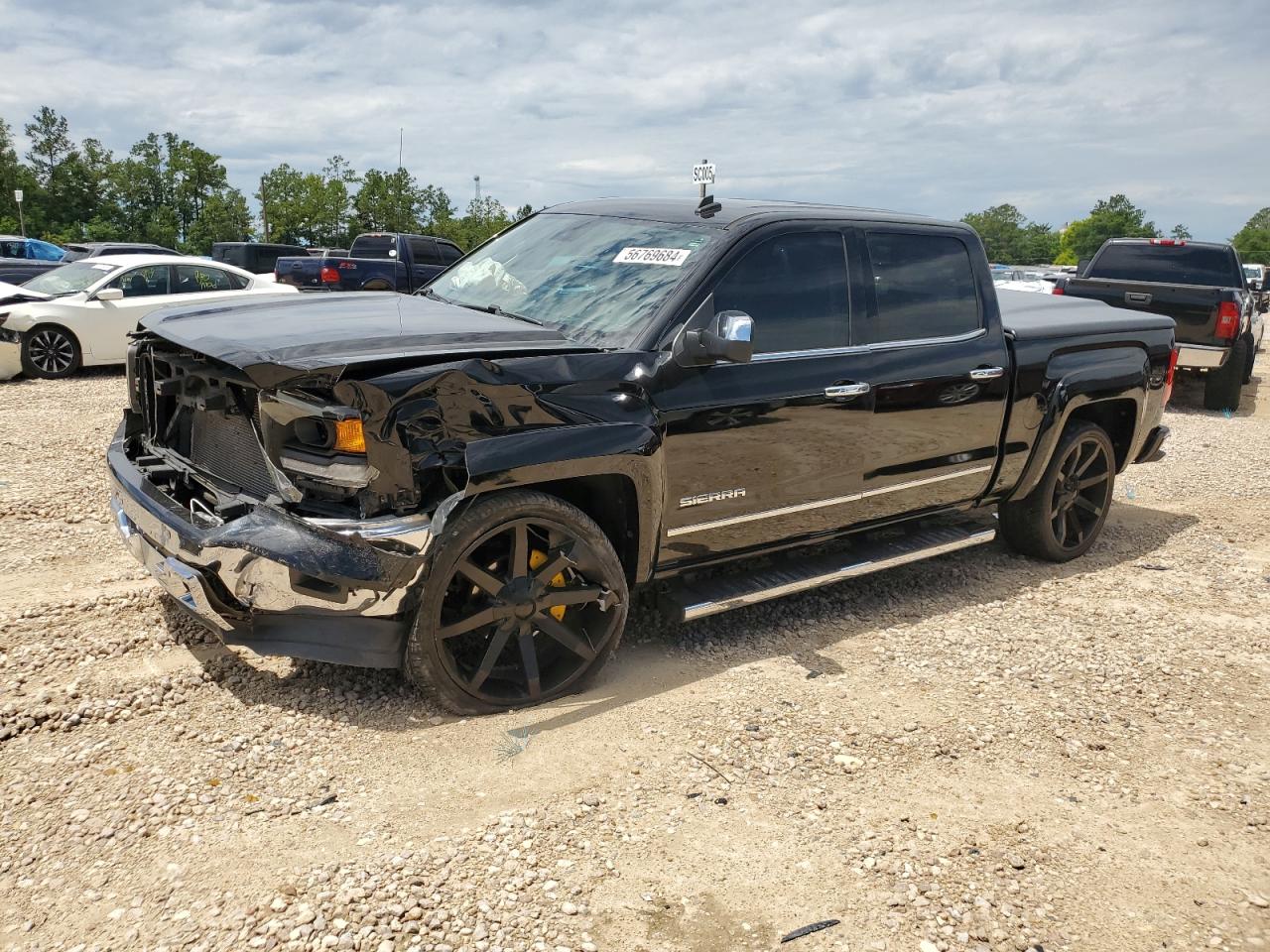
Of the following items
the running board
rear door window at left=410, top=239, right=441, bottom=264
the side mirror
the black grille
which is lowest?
the running board

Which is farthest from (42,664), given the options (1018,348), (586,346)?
(1018,348)

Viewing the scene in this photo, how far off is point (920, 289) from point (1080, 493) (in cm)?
209

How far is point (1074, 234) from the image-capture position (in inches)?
4309

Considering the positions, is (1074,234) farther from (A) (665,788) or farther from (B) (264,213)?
(A) (665,788)

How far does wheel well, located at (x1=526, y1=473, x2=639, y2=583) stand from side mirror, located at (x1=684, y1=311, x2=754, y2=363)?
550mm

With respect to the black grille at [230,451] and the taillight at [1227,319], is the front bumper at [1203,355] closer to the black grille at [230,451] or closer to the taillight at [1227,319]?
the taillight at [1227,319]

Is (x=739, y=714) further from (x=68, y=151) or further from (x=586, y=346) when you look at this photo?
(x=68, y=151)

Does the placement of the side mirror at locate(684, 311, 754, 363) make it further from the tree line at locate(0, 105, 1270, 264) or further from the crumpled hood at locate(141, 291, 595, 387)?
the tree line at locate(0, 105, 1270, 264)

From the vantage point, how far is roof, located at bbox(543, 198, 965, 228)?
4.35 m

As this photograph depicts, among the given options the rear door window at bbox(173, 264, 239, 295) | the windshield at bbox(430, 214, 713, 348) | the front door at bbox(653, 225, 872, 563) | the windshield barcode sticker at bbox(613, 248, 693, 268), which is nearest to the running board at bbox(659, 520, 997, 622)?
the front door at bbox(653, 225, 872, 563)

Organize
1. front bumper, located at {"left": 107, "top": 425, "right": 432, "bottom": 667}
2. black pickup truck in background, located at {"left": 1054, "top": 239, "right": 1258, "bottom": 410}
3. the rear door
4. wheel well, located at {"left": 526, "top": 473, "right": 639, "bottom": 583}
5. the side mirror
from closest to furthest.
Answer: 1. front bumper, located at {"left": 107, "top": 425, "right": 432, "bottom": 667}
2. the side mirror
3. wheel well, located at {"left": 526, "top": 473, "right": 639, "bottom": 583}
4. the rear door
5. black pickup truck in background, located at {"left": 1054, "top": 239, "right": 1258, "bottom": 410}

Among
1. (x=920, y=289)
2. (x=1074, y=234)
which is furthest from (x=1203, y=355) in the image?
(x=1074, y=234)

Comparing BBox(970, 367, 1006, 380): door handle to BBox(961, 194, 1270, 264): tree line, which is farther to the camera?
BBox(961, 194, 1270, 264): tree line

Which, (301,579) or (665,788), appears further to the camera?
(665,788)
